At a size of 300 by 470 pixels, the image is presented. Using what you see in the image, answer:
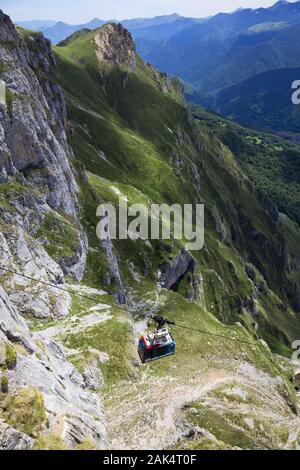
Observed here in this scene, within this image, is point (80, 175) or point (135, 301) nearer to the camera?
point (135, 301)

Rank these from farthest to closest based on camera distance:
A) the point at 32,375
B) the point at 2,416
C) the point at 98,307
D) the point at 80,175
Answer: the point at 80,175 → the point at 98,307 → the point at 32,375 → the point at 2,416

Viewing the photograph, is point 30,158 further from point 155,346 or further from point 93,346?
point 155,346

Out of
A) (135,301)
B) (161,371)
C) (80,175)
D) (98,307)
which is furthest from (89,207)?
(161,371)

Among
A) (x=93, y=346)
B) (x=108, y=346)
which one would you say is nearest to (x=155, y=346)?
(x=108, y=346)

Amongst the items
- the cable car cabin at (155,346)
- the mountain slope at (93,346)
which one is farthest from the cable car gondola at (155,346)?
Answer: the mountain slope at (93,346)

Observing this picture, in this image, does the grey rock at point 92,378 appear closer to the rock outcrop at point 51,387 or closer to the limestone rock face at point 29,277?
the rock outcrop at point 51,387

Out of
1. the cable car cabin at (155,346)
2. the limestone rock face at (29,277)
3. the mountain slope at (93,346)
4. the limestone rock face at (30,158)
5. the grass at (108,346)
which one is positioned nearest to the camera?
the mountain slope at (93,346)

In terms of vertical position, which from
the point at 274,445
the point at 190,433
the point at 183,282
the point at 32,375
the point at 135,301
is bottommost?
the point at 183,282

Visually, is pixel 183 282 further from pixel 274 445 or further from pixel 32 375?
pixel 32 375

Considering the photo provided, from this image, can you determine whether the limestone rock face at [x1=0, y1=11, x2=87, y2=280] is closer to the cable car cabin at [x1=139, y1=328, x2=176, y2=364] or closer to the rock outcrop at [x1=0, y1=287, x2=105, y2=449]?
the cable car cabin at [x1=139, y1=328, x2=176, y2=364]
